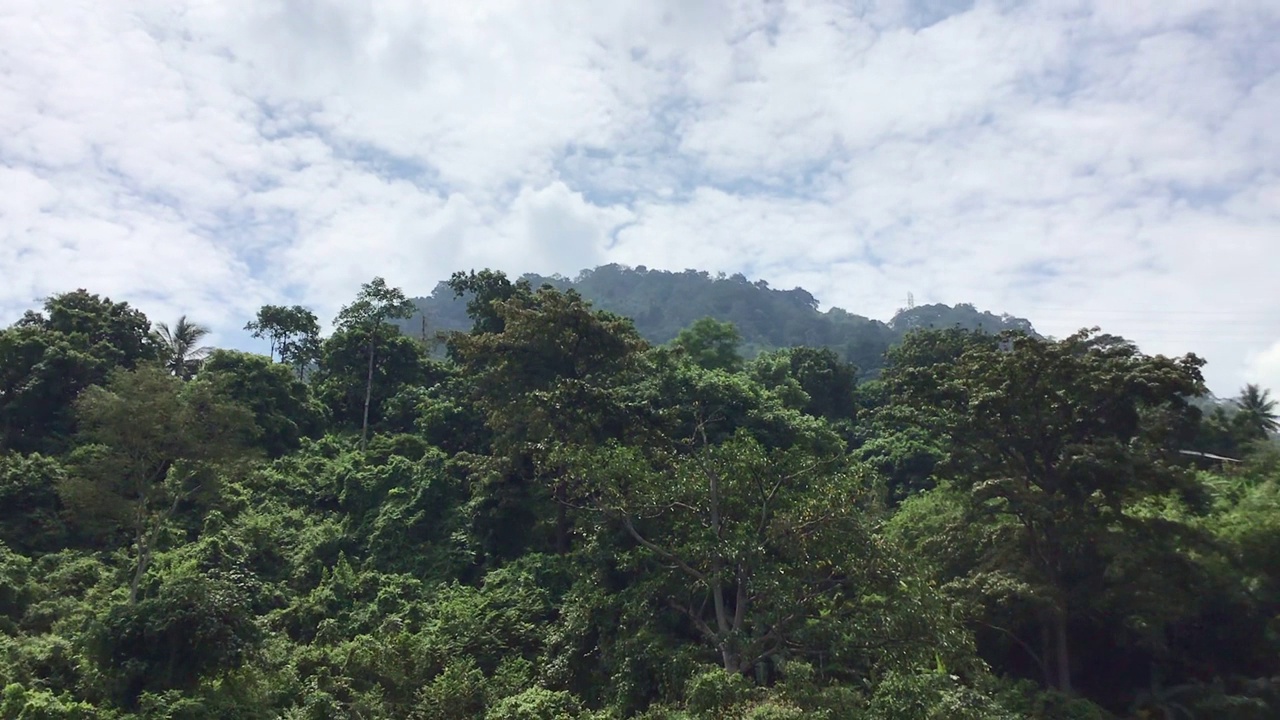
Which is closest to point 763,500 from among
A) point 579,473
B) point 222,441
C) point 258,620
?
point 579,473

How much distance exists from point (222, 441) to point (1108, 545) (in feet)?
63.3

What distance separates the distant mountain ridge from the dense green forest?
7024 cm

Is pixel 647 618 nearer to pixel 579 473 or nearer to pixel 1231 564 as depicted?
pixel 579 473

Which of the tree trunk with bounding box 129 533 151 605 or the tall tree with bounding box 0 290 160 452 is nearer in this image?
the tree trunk with bounding box 129 533 151 605

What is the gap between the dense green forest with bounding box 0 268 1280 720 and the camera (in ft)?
45.0

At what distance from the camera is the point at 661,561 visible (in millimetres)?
16109

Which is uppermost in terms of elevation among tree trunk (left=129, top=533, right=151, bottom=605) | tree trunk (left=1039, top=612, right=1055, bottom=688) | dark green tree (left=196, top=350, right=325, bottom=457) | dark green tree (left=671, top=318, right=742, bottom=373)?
dark green tree (left=671, top=318, right=742, bottom=373)

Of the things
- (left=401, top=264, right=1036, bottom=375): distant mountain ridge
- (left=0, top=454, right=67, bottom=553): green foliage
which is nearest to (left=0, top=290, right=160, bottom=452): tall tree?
(left=0, top=454, right=67, bottom=553): green foliage

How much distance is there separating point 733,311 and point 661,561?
9823 centimetres

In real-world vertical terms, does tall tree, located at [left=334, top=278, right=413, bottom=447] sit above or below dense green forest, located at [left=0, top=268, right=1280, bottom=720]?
above

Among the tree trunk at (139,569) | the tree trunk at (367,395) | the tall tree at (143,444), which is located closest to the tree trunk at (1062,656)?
the tree trunk at (139,569)

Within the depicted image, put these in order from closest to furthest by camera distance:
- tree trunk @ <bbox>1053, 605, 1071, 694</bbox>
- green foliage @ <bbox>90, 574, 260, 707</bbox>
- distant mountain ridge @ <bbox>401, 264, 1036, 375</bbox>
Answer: green foliage @ <bbox>90, 574, 260, 707</bbox> < tree trunk @ <bbox>1053, 605, 1071, 694</bbox> < distant mountain ridge @ <bbox>401, 264, 1036, 375</bbox>

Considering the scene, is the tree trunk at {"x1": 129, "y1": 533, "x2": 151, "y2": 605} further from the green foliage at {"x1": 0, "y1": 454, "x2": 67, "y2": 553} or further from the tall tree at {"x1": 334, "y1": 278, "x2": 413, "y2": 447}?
the tall tree at {"x1": 334, "y1": 278, "x2": 413, "y2": 447}

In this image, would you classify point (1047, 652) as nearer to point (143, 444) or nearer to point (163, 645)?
point (163, 645)
